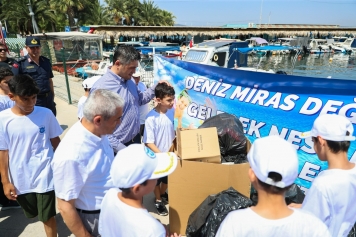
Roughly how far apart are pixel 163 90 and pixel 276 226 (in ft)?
6.19

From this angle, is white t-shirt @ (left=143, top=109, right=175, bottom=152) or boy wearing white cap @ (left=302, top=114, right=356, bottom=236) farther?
white t-shirt @ (left=143, top=109, right=175, bottom=152)

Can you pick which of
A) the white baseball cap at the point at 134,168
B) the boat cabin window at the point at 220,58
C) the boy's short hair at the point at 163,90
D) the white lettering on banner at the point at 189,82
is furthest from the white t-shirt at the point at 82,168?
the boat cabin window at the point at 220,58

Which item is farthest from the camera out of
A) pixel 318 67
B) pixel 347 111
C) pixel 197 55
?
pixel 318 67

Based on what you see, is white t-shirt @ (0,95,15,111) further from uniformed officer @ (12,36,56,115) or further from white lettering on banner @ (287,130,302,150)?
white lettering on banner @ (287,130,302,150)

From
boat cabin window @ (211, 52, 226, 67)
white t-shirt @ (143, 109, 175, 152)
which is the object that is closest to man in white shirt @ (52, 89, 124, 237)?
white t-shirt @ (143, 109, 175, 152)

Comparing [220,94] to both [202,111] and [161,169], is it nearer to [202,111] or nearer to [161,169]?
[202,111]

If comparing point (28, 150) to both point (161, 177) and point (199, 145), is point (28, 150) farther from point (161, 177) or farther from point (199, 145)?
point (199, 145)

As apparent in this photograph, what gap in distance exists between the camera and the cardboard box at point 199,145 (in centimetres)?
209

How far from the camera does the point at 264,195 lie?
3.66ft

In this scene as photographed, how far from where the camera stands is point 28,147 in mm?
2082

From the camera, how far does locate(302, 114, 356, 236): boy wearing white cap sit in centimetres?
136

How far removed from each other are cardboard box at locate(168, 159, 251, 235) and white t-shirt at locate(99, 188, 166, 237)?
87 cm

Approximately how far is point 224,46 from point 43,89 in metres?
8.34

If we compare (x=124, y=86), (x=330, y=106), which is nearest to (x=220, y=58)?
(x=330, y=106)
